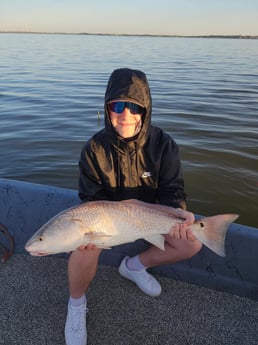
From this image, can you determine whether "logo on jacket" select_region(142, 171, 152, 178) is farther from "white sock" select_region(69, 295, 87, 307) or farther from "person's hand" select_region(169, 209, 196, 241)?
"white sock" select_region(69, 295, 87, 307)

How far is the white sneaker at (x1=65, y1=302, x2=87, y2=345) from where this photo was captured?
2760 mm

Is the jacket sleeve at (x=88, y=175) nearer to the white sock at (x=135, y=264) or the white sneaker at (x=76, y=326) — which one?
the white sock at (x=135, y=264)

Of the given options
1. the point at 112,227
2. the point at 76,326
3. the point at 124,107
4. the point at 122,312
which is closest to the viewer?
the point at 112,227

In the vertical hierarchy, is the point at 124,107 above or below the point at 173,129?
above

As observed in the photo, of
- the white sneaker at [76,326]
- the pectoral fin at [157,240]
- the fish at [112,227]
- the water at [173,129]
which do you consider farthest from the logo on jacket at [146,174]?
the water at [173,129]

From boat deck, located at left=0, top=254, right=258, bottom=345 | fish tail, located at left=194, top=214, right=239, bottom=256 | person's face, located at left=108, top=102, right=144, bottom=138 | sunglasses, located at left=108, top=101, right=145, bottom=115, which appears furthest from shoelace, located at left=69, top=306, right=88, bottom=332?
sunglasses, located at left=108, top=101, right=145, bottom=115

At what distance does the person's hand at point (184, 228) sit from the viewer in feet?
8.89

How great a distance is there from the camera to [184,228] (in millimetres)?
2719

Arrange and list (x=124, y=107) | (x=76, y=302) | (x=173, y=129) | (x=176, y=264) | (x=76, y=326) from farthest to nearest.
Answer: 1. (x=173, y=129)
2. (x=176, y=264)
3. (x=124, y=107)
4. (x=76, y=302)
5. (x=76, y=326)

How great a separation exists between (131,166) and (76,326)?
1377 millimetres

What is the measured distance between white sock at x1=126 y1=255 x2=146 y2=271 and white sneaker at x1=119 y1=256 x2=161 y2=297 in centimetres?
3

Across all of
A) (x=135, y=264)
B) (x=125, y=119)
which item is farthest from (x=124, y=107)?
(x=135, y=264)

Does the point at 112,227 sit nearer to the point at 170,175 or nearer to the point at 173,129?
the point at 170,175

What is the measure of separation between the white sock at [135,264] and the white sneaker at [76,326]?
25.3 inches
